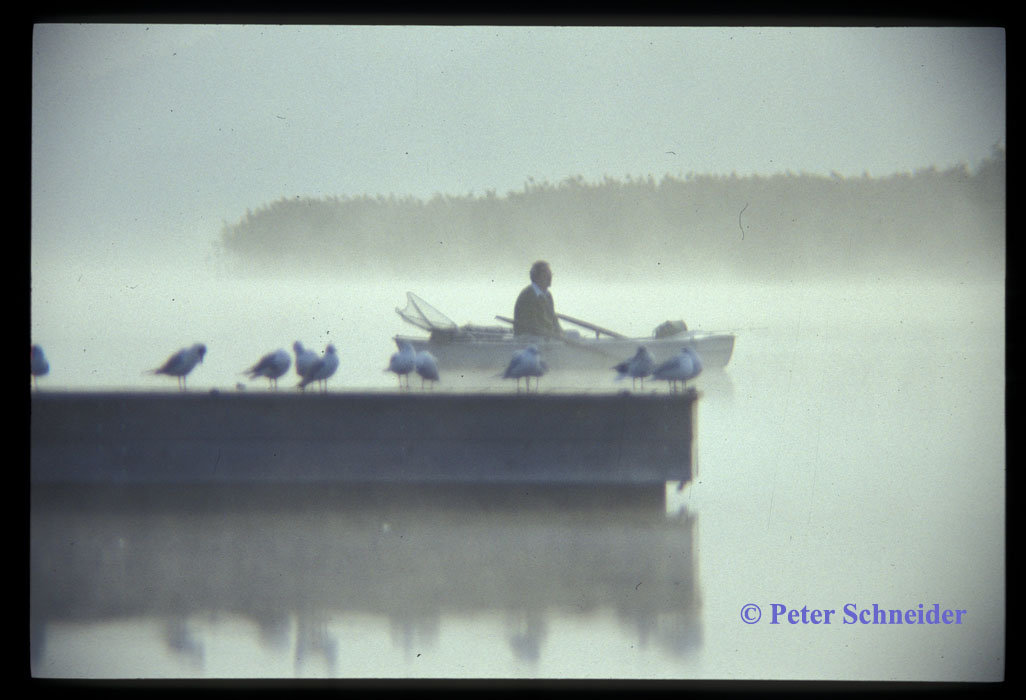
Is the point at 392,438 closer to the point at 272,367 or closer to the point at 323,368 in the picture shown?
the point at 323,368

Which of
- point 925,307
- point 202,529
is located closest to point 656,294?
point 925,307

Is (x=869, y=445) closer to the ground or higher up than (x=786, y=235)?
closer to the ground

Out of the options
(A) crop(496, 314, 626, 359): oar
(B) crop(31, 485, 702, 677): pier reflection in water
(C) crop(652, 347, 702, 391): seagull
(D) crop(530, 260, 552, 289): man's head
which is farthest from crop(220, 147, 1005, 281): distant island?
(B) crop(31, 485, 702, 677): pier reflection in water

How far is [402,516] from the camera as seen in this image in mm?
2938

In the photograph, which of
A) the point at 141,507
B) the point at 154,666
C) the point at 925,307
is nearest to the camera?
the point at 154,666

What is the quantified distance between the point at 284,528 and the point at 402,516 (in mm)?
401

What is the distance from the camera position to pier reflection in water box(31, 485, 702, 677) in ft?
8.59

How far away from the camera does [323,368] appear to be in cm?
295

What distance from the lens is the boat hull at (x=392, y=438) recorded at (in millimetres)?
2957

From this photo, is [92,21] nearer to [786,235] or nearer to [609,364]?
[609,364]

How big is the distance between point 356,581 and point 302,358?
2.54 feet

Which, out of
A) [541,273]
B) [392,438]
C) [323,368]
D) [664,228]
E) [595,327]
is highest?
[664,228]

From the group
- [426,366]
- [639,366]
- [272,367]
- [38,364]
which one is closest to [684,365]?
[639,366]

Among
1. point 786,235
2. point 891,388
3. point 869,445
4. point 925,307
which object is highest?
→ point 786,235
